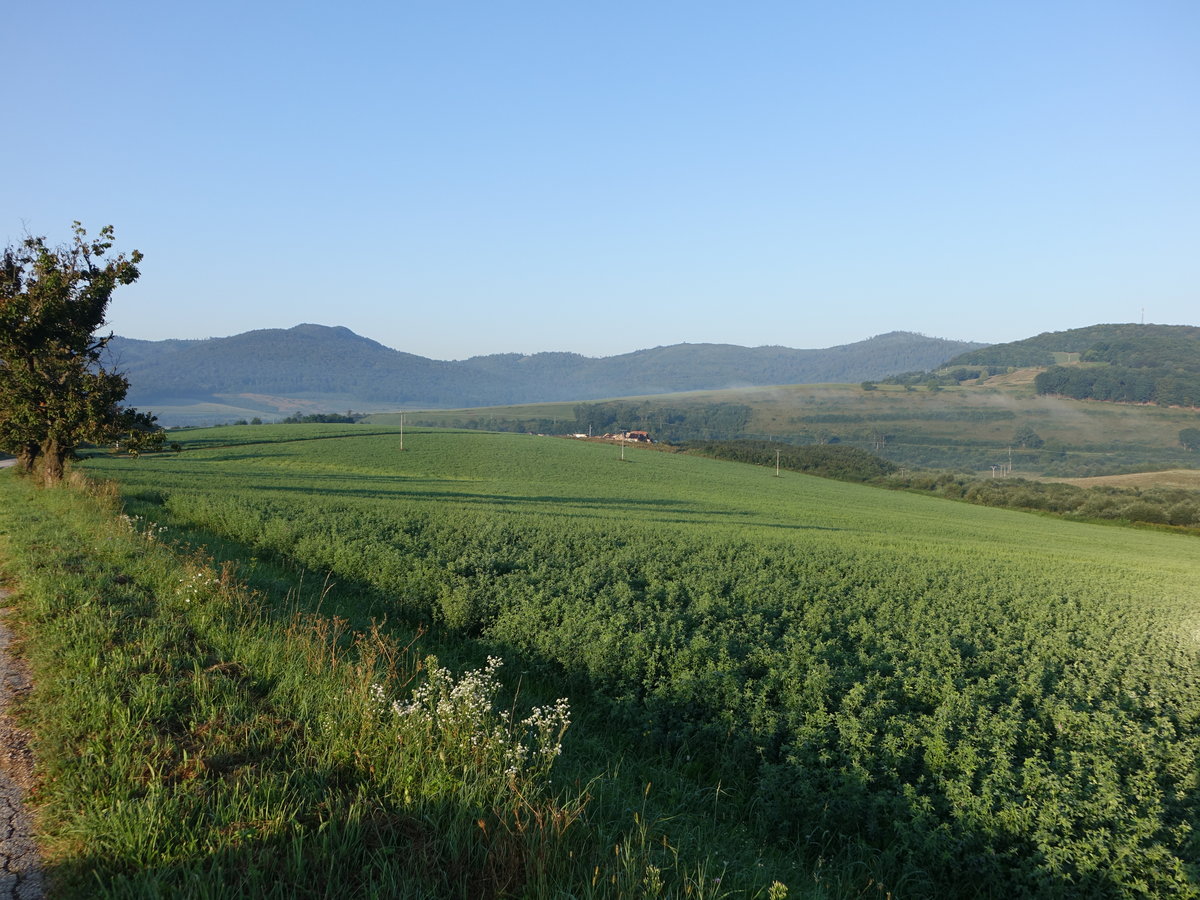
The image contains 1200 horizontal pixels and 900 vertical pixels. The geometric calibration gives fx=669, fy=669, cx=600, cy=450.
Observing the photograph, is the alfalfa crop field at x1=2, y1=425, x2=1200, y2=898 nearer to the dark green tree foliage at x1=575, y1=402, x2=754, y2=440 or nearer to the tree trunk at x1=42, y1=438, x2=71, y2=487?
the tree trunk at x1=42, y1=438, x2=71, y2=487

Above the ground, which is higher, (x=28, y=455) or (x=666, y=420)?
(x=28, y=455)

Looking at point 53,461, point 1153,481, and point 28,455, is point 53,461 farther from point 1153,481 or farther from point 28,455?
point 1153,481

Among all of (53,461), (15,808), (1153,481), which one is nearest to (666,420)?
(1153,481)

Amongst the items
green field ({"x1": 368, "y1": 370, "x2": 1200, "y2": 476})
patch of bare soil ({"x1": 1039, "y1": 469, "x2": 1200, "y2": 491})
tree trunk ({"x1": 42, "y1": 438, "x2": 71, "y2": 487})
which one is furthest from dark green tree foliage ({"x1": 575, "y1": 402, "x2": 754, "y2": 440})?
tree trunk ({"x1": 42, "y1": 438, "x2": 71, "y2": 487})

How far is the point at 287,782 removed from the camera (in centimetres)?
429

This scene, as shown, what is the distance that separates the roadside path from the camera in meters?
3.57

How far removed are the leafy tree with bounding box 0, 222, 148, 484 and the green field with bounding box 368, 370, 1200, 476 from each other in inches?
4504

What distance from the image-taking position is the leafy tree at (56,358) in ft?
66.8

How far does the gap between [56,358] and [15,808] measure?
71.8 ft

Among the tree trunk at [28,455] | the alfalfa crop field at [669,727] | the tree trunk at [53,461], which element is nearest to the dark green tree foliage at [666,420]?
the tree trunk at [28,455]

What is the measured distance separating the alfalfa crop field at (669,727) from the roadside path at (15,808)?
0.18m

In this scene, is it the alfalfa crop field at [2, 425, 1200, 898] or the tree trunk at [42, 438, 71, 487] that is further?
the tree trunk at [42, 438, 71, 487]

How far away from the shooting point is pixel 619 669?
809 cm

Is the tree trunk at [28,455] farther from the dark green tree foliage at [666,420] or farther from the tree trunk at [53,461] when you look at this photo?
the dark green tree foliage at [666,420]
